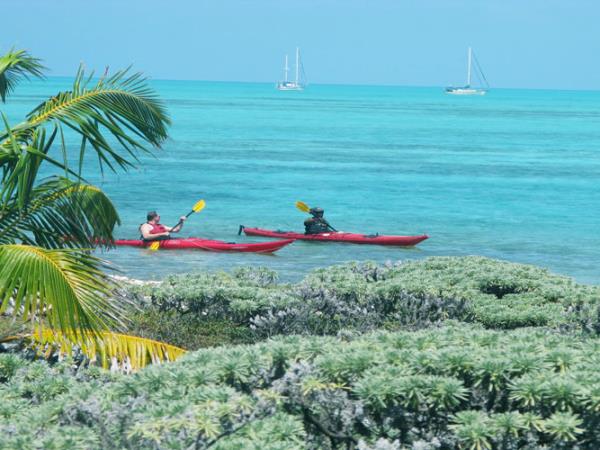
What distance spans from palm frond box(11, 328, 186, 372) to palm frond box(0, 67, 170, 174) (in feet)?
4.83

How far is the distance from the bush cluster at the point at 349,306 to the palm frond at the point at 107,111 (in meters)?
1.98

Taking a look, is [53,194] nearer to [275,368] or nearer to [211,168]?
[275,368]

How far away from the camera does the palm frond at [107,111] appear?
8562 millimetres

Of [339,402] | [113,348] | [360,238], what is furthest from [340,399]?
[360,238]

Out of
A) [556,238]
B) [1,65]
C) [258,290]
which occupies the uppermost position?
[1,65]

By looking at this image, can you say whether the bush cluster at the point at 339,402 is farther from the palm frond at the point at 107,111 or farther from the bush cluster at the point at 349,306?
the bush cluster at the point at 349,306

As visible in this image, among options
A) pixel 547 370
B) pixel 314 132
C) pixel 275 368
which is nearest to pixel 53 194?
pixel 275 368

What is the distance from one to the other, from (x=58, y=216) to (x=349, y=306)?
A: 10.6 ft

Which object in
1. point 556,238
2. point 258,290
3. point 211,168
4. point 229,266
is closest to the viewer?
point 258,290

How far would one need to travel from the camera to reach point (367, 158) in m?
62.8

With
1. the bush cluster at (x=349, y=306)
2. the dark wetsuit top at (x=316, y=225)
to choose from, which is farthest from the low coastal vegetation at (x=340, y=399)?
the dark wetsuit top at (x=316, y=225)

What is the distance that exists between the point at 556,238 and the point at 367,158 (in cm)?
2942

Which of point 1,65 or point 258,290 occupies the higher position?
point 1,65

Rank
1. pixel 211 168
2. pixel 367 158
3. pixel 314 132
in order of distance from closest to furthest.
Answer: pixel 211 168 < pixel 367 158 < pixel 314 132
